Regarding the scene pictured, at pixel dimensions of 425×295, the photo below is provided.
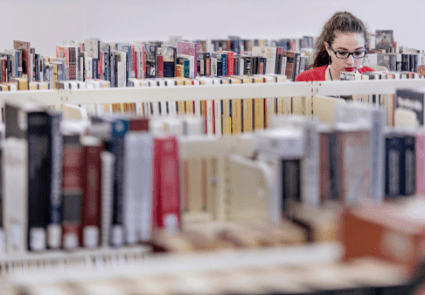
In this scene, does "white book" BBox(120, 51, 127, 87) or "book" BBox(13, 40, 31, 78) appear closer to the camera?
"white book" BBox(120, 51, 127, 87)

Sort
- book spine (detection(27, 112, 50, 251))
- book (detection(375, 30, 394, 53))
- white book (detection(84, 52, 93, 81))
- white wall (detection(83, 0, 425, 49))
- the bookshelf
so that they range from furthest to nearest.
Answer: white wall (detection(83, 0, 425, 49))
book (detection(375, 30, 394, 53))
white book (detection(84, 52, 93, 81))
the bookshelf
book spine (detection(27, 112, 50, 251))

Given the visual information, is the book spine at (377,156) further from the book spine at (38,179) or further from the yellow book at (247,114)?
the yellow book at (247,114)

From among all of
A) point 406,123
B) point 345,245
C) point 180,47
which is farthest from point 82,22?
point 345,245

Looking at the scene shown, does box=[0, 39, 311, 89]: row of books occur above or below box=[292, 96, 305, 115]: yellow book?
above

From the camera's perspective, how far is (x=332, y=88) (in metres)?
3.21

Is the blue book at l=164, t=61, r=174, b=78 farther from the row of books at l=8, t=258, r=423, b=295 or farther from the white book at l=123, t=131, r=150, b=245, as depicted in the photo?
the row of books at l=8, t=258, r=423, b=295

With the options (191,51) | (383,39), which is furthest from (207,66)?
(383,39)

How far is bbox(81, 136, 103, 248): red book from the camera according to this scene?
1646mm

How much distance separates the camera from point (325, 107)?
3.12 m

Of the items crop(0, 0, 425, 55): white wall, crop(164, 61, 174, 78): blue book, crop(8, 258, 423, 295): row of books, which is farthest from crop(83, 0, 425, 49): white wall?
crop(8, 258, 423, 295): row of books

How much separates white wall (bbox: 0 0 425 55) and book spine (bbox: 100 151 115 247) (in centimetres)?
766

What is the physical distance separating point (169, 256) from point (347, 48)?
118 inches

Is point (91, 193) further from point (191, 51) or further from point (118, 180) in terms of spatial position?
point (191, 51)

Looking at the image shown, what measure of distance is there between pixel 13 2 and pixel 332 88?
6.67 m
